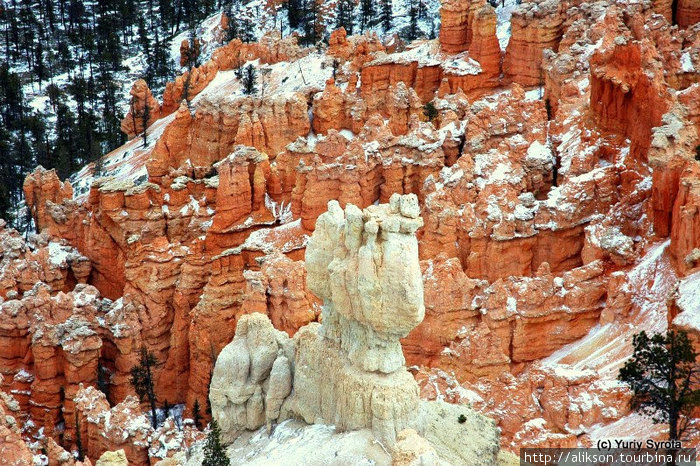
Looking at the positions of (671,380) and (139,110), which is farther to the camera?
(139,110)

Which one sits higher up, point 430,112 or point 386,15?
point 386,15

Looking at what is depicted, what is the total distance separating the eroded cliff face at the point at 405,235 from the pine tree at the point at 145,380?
923 millimetres

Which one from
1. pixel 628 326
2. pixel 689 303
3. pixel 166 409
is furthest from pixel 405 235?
pixel 166 409

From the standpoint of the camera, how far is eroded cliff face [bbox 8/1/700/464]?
25.3 metres

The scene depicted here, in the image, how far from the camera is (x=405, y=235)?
63.9 ft

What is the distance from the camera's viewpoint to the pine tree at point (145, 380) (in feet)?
146

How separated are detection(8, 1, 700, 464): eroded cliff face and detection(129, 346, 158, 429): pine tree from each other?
92 cm

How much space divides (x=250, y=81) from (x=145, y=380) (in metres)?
33.8

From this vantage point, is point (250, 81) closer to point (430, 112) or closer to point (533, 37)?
point (430, 112)

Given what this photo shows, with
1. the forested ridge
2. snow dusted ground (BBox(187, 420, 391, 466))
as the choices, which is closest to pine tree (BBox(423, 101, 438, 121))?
the forested ridge

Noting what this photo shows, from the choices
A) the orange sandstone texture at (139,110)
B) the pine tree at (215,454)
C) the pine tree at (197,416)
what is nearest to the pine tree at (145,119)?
the orange sandstone texture at (139,110)

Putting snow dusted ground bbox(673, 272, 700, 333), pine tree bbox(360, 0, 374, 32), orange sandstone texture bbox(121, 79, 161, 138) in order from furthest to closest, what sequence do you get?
pine tree bbox(360, 0, 374, 32), orange sandstone texture bbox(121, 79, 161, 138), snow dusted ground bbox(673, 272, 700, 333)

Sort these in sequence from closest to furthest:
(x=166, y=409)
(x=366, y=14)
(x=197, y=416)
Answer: (x=197, y=416) → (x=166, y=409) → (x=366, y=14)

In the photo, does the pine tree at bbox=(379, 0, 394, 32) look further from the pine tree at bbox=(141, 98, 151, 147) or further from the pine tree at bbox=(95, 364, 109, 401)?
the pine tree at bbox=(95, 364, 109, 401)
